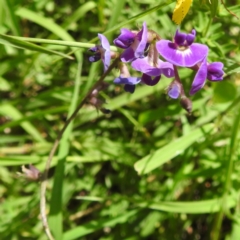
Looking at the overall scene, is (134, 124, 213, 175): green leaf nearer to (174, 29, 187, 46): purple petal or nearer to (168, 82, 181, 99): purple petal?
(168, 82, 181, 99): purple petal

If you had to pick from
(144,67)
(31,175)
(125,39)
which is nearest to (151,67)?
(144,67)

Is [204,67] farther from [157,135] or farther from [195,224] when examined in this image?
[195,224]

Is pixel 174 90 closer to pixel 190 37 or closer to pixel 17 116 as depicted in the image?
pixel 190 37

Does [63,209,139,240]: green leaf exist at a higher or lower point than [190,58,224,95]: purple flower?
lower

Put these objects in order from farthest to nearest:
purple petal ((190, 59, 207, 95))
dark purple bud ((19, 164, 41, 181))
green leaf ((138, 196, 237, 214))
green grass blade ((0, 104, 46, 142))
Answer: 1. green grass blade ((0, 104, 46, 142))
2. green leaf ((138, 196, 237, 214))
3. dark purple bud ((19, 164, 41, 181))
4. purple petal ((190, 59, 207, 95))

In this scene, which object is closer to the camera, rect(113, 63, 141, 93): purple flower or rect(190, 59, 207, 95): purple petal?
rect(190, 59, 207, 95): purple petal

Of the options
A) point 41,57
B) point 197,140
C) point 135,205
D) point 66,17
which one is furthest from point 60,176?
point 66,17

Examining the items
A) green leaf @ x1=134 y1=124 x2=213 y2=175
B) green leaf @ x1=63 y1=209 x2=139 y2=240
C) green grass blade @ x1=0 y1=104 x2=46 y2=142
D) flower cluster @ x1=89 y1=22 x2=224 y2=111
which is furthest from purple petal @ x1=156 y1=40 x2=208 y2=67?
green grass blade @ x1=0 y1=104 x2=46 y2=142
